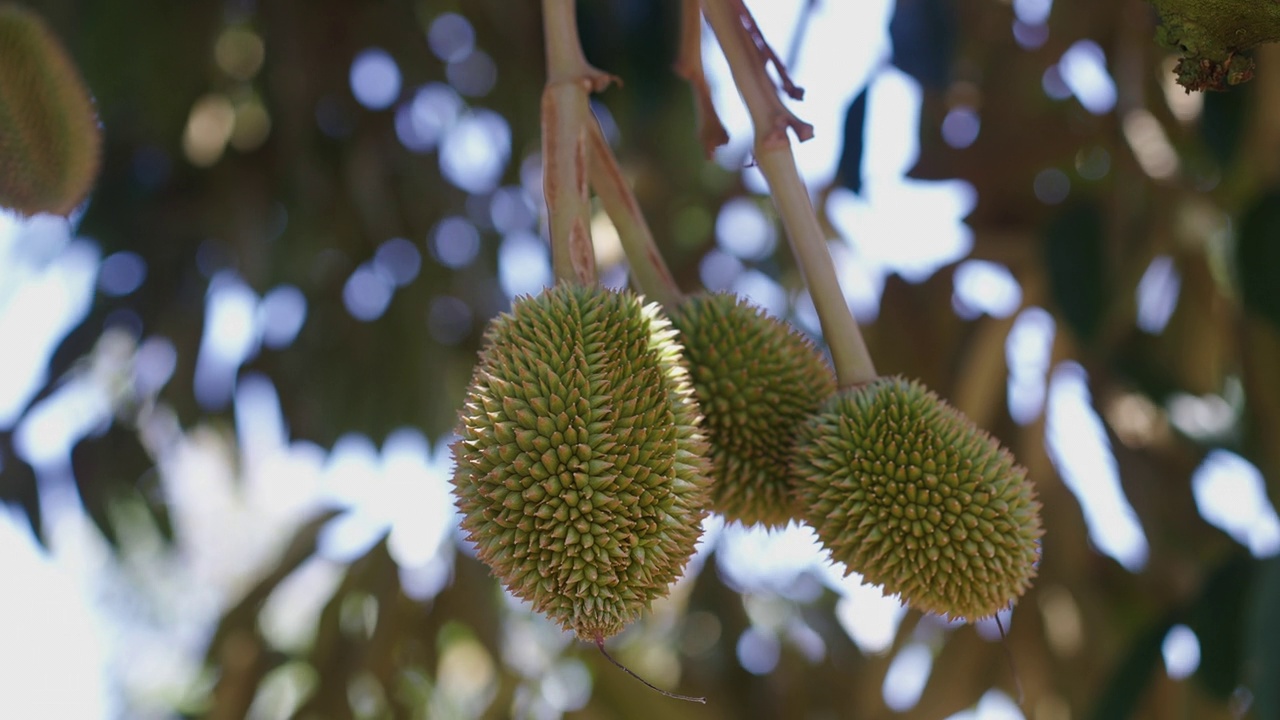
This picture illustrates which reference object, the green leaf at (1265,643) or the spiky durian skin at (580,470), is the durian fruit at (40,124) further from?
the green leaf at (1265,643)

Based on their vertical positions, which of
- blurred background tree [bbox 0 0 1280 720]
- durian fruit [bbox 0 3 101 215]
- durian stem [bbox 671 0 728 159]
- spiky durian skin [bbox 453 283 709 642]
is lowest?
blurred background tree [bbox 0 0 1280 720]

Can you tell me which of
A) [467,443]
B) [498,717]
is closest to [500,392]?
[467,443]

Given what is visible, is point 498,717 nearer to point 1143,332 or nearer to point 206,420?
point 206,420

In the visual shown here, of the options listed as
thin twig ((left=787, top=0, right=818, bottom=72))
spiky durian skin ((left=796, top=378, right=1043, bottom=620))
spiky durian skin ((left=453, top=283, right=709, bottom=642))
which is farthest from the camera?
thin twig ((left=787, top=0, right=818, bottom=72))

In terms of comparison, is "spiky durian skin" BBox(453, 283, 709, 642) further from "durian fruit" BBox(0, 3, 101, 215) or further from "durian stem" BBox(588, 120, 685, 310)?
"durian fruit" BBox(0, 3, 101, 215)

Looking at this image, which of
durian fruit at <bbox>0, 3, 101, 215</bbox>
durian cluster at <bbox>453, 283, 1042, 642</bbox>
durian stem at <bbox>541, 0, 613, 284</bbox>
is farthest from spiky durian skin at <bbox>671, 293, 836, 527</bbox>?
durian fruit at <bbox>0, 3, 101, 215</bbox>

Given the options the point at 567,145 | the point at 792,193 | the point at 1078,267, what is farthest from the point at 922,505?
the point at 1078,267

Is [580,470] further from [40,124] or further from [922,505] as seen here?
[40,124]
